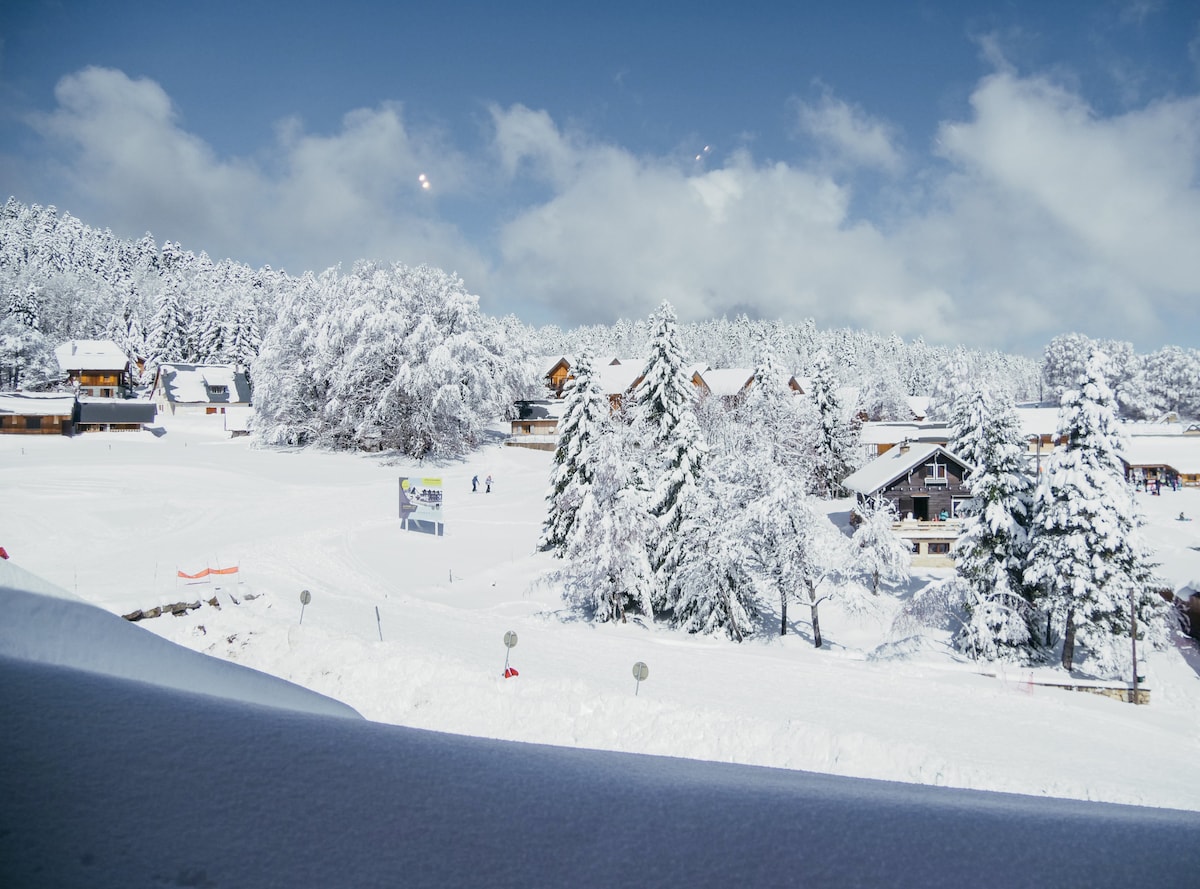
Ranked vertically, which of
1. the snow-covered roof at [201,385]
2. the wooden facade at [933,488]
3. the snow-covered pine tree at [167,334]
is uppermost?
the snow-covered pine tree at [167,334]

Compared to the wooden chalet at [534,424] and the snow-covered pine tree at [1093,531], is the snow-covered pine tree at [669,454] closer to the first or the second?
the snow-covered pine tree at [1093,531]

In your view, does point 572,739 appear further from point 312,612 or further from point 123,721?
point 312,612

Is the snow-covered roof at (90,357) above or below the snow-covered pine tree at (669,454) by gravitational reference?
above

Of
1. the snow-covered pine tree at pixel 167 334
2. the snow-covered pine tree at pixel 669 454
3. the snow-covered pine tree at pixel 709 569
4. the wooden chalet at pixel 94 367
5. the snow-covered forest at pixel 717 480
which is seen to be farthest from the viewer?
the snow-covered pine tree at pixel 167 334

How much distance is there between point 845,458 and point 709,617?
4038cm

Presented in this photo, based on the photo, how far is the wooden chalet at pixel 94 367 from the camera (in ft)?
296

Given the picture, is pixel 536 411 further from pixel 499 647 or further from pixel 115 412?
pixel 499 647

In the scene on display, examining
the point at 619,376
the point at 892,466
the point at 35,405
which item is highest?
the point at 619,376

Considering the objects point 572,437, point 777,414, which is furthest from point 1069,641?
point 777,414

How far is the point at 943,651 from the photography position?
31875mm

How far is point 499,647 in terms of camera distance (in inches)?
815

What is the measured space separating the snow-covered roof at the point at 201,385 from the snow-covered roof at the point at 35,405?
1997 cm

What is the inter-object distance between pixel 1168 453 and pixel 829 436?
134 feet

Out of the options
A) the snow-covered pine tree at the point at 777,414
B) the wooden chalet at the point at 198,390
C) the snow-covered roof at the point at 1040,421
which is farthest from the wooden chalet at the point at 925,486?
the wooden chalet at the point at 198,390
